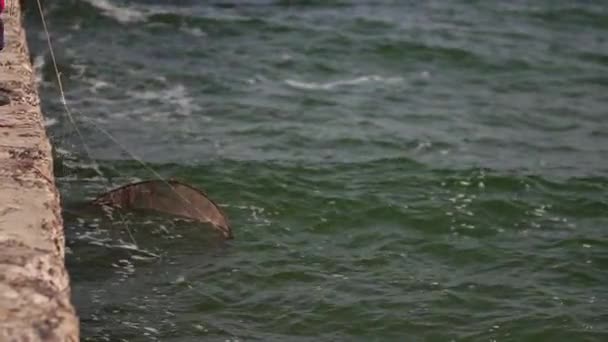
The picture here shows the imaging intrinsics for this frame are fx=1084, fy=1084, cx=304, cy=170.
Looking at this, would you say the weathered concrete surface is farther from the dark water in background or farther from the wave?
the wave

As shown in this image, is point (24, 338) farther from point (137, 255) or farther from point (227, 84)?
point (227, 84)

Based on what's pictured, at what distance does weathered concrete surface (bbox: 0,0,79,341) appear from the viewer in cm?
404

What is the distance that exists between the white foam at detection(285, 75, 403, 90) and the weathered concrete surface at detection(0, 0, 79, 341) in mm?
5951

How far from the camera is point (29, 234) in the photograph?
4844mm

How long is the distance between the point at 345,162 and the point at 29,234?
5716 millimetres

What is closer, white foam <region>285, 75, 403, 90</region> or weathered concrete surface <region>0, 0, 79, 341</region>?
weathered concrete surface <region>0, 0, 79, 341</region>

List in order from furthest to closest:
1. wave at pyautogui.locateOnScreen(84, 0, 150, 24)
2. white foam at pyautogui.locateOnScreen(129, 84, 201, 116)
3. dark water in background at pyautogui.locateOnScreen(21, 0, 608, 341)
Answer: wave at pyautogui.locateOnScreen(84, 0, 150, 24), white foam at pyautogui.locateOnScreen(129, 84, 201, 116), dark water in background at pyautogui.locateOnScreen(21, 0, 608, 341)

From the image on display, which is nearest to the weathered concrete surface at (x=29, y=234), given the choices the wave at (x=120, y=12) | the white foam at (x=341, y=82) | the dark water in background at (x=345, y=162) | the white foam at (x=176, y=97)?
the dark water in background at (x=345, y=162)

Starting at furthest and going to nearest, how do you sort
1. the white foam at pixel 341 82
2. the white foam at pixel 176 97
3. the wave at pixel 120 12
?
the wave at pixel 120 12 < the white foam at pixel 341 82 < the white foam at pixel 176 97

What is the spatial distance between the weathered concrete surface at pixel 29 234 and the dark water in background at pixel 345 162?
1363 millimetres

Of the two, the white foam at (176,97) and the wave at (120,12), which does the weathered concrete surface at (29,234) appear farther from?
the wave at (120,12)

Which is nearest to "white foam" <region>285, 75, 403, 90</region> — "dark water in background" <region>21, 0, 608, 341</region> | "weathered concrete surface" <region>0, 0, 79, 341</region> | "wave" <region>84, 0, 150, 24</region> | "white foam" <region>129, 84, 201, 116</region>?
"dark water in background" <region>21, 0, 608, 341</region>

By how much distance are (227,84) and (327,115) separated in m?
1.54

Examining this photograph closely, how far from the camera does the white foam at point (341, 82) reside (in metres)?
12.9
